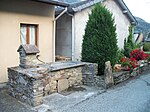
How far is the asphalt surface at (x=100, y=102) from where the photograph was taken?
5387 mm

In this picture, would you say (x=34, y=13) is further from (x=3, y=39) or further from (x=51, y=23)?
(x=3, y=39)

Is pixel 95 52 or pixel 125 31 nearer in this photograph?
pixel 95 52

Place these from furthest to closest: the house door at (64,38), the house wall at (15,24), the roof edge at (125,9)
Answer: the roof edge at (125,9)
the house door at (64,38)
the house wall at (15,24)

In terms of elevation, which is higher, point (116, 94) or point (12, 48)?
point (12, 48)

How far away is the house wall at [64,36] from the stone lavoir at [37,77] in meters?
3.29

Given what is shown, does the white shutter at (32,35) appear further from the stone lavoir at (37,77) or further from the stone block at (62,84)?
the stone block at (62,84)

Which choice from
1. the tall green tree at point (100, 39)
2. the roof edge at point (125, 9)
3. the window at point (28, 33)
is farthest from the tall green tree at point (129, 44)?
the window at point (28, 33)

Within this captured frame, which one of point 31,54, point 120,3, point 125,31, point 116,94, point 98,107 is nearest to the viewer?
point 98,107

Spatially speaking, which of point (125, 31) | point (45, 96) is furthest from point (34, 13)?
point (125, 31)

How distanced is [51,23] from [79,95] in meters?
4.42

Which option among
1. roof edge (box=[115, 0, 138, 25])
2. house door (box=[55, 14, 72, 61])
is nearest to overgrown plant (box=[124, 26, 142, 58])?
roof edge (box=[115, 0, 138, 25])

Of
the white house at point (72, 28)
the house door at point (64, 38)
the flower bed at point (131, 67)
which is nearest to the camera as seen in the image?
the flower bed at point (131, 67)

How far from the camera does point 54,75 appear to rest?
22.0 ft

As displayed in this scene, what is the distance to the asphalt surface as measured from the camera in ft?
17.7
